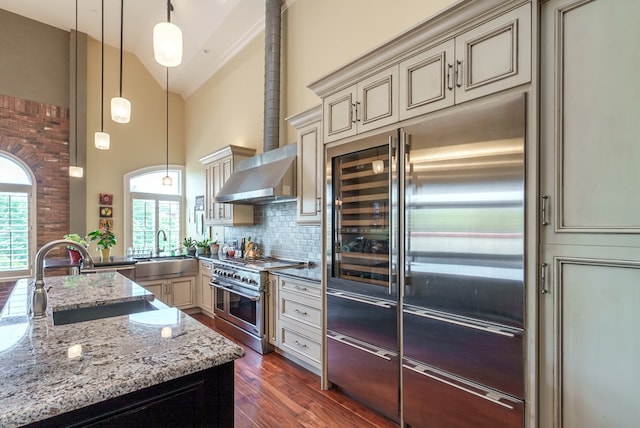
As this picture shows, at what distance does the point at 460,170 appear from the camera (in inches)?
73.9

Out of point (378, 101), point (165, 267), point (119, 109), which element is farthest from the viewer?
point (165, 267)

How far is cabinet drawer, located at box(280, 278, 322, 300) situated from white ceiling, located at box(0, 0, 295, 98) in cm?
367

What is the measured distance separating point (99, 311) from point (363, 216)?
1.86m

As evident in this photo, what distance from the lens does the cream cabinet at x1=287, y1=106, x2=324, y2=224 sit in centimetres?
329

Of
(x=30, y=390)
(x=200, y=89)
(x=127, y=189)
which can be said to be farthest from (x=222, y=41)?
(x=30, y=390)

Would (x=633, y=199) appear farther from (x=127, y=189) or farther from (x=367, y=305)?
(x=127, y=189)

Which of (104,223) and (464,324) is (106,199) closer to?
(104,223)

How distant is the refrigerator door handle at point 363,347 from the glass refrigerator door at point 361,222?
40 cm

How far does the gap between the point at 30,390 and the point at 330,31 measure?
3999 mm

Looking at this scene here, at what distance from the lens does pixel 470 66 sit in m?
1.86

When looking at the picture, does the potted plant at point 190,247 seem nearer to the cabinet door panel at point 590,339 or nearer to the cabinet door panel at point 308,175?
the cabinet door panel at point 308,175

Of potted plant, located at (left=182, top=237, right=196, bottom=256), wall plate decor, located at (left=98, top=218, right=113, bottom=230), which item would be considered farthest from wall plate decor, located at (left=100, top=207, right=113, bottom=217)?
potted plant, located at (left=182, top=237, right=196, bottom=256)

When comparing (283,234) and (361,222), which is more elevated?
(361,222)

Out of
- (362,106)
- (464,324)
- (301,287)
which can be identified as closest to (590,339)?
(464,324)
